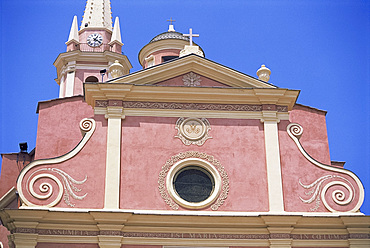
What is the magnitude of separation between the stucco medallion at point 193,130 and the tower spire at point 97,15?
644 inches

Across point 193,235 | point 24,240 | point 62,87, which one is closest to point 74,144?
point 24,240

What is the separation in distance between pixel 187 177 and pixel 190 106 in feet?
6.68

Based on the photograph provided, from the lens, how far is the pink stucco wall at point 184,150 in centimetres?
1532

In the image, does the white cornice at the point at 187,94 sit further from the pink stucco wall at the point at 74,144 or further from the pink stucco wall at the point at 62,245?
the pink stucco wall at the point at 62,245

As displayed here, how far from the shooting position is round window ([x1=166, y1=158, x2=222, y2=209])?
15.4 m

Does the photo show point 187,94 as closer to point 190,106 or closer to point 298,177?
point 190,106

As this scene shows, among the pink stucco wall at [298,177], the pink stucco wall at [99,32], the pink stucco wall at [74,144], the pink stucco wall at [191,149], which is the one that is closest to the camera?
the pink stucco wall at [74,144]

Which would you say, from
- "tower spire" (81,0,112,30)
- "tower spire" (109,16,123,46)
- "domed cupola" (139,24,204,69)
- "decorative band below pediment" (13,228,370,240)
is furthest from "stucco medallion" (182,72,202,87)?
"tower spire" (81,0,112,30)

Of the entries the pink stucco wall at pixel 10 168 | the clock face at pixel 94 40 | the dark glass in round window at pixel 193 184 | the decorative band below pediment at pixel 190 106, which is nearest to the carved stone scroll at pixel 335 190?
the decorative band below pediment at pixel 190 106

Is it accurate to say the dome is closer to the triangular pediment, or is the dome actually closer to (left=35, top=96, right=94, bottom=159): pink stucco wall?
(left=35, top=96, right=94, bottom=159): pink stucco wall

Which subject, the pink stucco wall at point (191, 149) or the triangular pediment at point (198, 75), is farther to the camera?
the triangular pediment at point (198, 75)

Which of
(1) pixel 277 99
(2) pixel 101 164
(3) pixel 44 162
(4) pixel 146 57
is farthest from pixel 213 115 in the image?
(4) pixel 146 57

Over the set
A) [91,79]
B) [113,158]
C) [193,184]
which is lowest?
[193,184]

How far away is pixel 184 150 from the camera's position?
15906 millimetres
